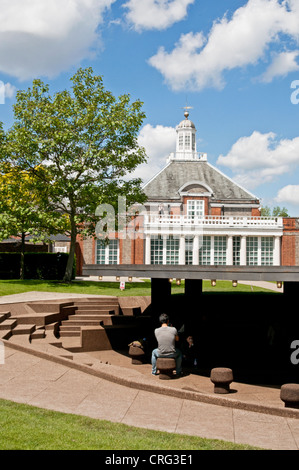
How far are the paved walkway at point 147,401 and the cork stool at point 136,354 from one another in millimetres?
2337

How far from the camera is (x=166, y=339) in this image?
38.2 ft

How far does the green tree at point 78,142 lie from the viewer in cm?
3059

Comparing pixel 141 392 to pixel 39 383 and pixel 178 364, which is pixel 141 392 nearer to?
pixel 39 383


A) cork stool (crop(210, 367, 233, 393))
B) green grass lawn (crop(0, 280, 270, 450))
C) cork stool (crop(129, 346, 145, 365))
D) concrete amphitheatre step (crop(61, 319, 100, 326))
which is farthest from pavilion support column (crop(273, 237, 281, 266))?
green grass lawn (crop(0, 280, 270, 450))

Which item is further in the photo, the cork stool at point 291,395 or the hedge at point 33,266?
the hedge at point 33,266

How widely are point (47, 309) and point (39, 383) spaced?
9495 mm

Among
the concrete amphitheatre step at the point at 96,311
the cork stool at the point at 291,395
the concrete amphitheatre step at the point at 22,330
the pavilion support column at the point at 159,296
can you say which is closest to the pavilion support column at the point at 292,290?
the pavilion support column at the point at 159,296

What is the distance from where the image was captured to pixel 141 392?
9453 mm

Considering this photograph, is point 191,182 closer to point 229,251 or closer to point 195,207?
point 195,207

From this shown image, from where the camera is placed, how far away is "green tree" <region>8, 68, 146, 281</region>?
100ft

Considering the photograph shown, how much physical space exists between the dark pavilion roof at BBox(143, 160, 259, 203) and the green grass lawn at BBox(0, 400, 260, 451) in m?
52.5

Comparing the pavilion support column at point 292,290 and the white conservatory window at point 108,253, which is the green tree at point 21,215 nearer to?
the pavilion support column at point 292,290

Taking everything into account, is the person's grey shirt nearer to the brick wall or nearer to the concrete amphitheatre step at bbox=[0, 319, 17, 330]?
the concrete amphitheatre step at bbox=[0, 319, 17, 330]

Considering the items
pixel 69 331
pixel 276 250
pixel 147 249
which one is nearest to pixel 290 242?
pixel 276 250
